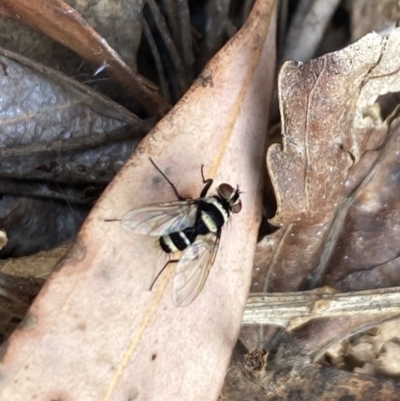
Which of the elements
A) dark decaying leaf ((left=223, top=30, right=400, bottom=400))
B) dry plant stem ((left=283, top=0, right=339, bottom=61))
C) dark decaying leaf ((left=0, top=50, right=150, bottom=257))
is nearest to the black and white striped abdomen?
dark decaying leaf ((left=223, top=30, right=400, bottom=400))

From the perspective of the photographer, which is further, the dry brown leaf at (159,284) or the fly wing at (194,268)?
the fly wing at (194,268)

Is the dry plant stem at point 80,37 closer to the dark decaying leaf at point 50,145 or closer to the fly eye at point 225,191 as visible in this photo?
the dark decaying leaf at point 50,145

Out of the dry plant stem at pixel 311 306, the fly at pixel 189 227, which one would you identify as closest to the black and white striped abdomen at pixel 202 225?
the fly at pixel 189 227

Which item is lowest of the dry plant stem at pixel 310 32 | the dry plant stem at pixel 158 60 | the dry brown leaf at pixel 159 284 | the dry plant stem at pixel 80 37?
the dry brown leaf at pixel 159 284

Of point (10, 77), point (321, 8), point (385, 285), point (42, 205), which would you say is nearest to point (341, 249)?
point (385, 285)

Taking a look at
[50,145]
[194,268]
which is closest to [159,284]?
[194,268]

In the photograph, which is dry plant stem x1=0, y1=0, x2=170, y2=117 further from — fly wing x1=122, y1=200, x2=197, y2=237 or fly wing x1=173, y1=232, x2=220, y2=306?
fly wing x1=173, y1=232, x2=220, y2=306

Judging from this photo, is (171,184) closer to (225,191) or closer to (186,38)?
(225,191)
